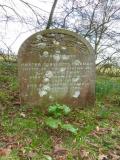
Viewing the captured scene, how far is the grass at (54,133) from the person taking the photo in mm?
5004

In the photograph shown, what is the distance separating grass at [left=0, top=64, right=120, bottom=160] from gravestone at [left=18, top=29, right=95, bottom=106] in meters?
0.26

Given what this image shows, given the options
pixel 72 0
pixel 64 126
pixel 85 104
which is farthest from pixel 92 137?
pixel 72 0

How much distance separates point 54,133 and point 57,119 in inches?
17.1

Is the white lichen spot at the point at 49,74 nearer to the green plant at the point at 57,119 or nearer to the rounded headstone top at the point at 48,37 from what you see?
the rounded headstone top at the point at 48,37

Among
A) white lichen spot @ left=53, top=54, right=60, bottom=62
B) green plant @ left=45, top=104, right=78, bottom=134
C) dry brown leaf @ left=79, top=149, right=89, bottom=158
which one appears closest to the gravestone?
white lichen spot @ left=53, top=54, right=60, bottom=62

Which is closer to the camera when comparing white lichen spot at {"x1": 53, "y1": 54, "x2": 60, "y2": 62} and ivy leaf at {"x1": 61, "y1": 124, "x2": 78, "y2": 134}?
ivy leaf at {"x1": 61, "y1": 124, "x2": 78, "y2": 134}

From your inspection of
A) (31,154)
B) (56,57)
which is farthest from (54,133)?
(56,57)

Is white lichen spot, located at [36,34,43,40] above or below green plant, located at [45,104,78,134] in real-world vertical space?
above

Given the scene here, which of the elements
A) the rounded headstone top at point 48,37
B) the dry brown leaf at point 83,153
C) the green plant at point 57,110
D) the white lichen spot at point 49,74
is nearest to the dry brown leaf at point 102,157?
the dry brown leaf at point 83,153

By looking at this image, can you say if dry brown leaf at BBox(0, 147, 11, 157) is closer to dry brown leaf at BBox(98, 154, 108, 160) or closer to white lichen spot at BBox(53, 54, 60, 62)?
dry brown leaf at BBox(98, 154, 108, 160)

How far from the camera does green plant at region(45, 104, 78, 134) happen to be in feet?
17.9

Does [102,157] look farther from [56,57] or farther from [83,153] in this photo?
[56,57]

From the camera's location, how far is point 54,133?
216 inches

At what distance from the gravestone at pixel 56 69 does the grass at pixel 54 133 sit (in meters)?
0.26
